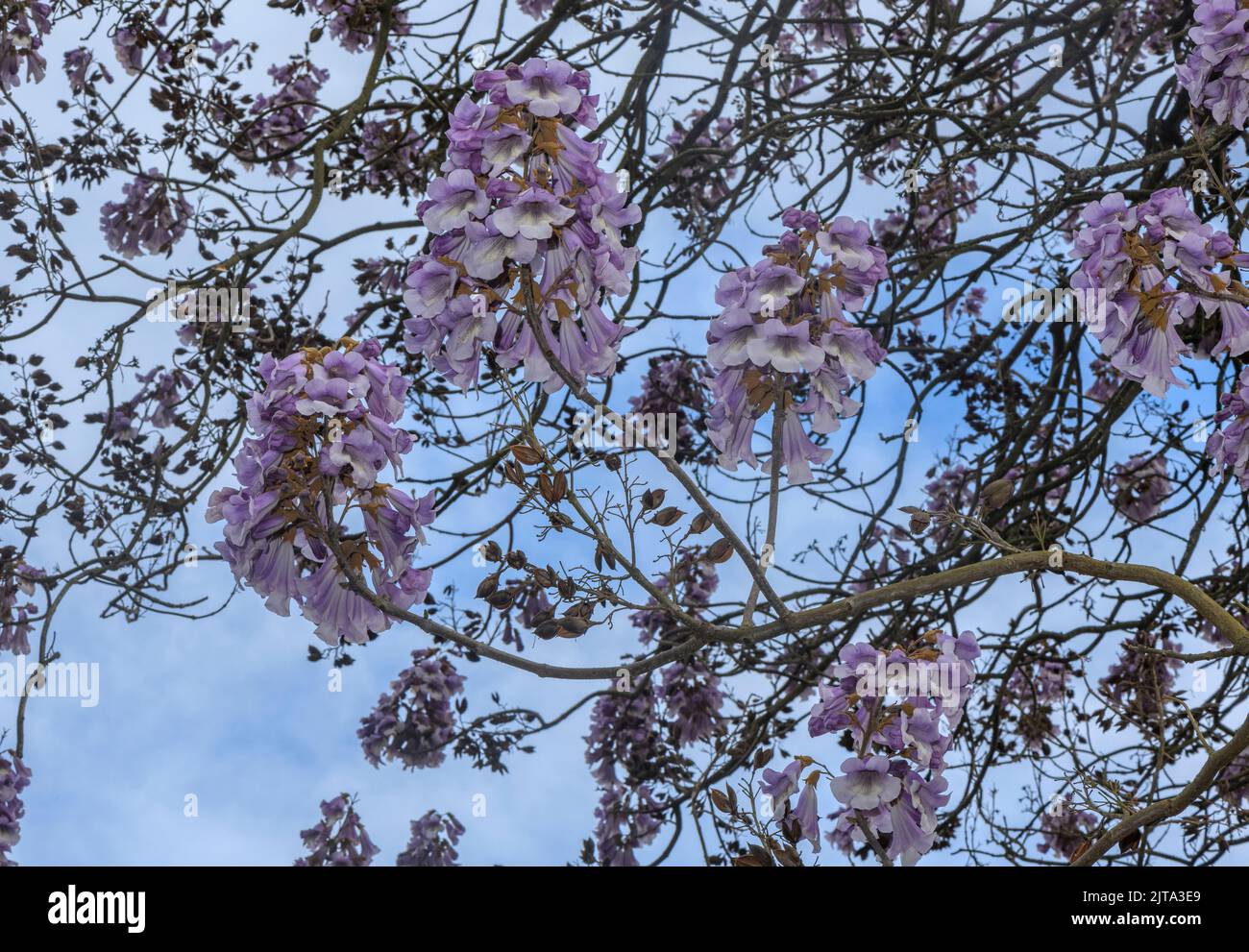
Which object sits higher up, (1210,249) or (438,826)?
(1210,249)

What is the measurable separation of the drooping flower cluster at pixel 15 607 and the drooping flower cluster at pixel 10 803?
0.48 metres

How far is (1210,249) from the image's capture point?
235cm

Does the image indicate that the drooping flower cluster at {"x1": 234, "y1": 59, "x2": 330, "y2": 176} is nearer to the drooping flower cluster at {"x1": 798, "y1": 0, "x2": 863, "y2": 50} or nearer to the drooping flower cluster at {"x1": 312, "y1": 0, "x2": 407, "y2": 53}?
the drooping flower cluster at {"x1": 312, "y1": 0, "x2": 407, "y2": 53}

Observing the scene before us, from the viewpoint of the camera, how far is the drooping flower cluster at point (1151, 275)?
232cm

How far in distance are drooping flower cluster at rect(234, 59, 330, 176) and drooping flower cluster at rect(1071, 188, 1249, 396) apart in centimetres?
270

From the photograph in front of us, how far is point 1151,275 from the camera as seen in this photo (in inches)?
93.0

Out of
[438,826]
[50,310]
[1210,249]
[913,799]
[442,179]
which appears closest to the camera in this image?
[442,179]

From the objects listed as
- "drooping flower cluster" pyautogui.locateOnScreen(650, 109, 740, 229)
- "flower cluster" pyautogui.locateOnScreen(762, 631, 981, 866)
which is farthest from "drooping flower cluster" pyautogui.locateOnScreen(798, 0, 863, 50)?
"flower cluster" pyautogui.locateOnScreen(762, 631, 981, 866)

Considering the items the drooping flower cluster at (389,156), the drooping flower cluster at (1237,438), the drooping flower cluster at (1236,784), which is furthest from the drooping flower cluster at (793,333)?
the drooping flower cluster at (389,156)

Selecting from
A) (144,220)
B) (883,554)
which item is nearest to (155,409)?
(144,220)

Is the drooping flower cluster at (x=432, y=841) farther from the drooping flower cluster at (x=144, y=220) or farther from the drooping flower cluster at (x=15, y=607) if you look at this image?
the drooping flower cluster at (x=144, y=220)
